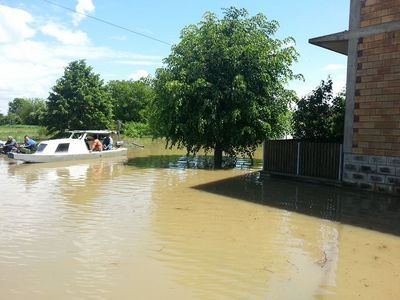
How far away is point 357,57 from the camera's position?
12.9 meters

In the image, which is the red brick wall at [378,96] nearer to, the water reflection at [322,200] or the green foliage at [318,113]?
the water reflection at [322,200]

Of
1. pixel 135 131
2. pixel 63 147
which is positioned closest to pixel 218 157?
pixel 63 147

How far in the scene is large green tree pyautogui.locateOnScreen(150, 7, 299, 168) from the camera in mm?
19359

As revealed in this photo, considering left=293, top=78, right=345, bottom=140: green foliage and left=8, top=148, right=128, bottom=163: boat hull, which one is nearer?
left=293, top=78, right=345, bottom=140: green foliage

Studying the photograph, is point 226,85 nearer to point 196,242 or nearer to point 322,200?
point 322,200

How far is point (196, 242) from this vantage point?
773 cm

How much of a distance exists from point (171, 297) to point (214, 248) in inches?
83.0

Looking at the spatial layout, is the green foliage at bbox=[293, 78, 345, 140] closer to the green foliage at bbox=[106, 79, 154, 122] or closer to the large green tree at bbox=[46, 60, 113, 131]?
the large green tree at bbox=[46, 60, 113, 131]

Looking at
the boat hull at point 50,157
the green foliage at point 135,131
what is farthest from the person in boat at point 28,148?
the green foliage at point 135,131

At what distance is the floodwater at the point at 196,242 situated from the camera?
18.5 ft

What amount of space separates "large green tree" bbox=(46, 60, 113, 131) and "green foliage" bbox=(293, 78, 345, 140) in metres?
30.6

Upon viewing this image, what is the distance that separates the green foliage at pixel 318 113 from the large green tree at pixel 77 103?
30.6 m

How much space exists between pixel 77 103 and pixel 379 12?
35.4m

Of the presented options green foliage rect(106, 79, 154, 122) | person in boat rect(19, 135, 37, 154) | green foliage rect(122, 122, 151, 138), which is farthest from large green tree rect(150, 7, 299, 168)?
green foliage rect(106, 79, 154, 122)
